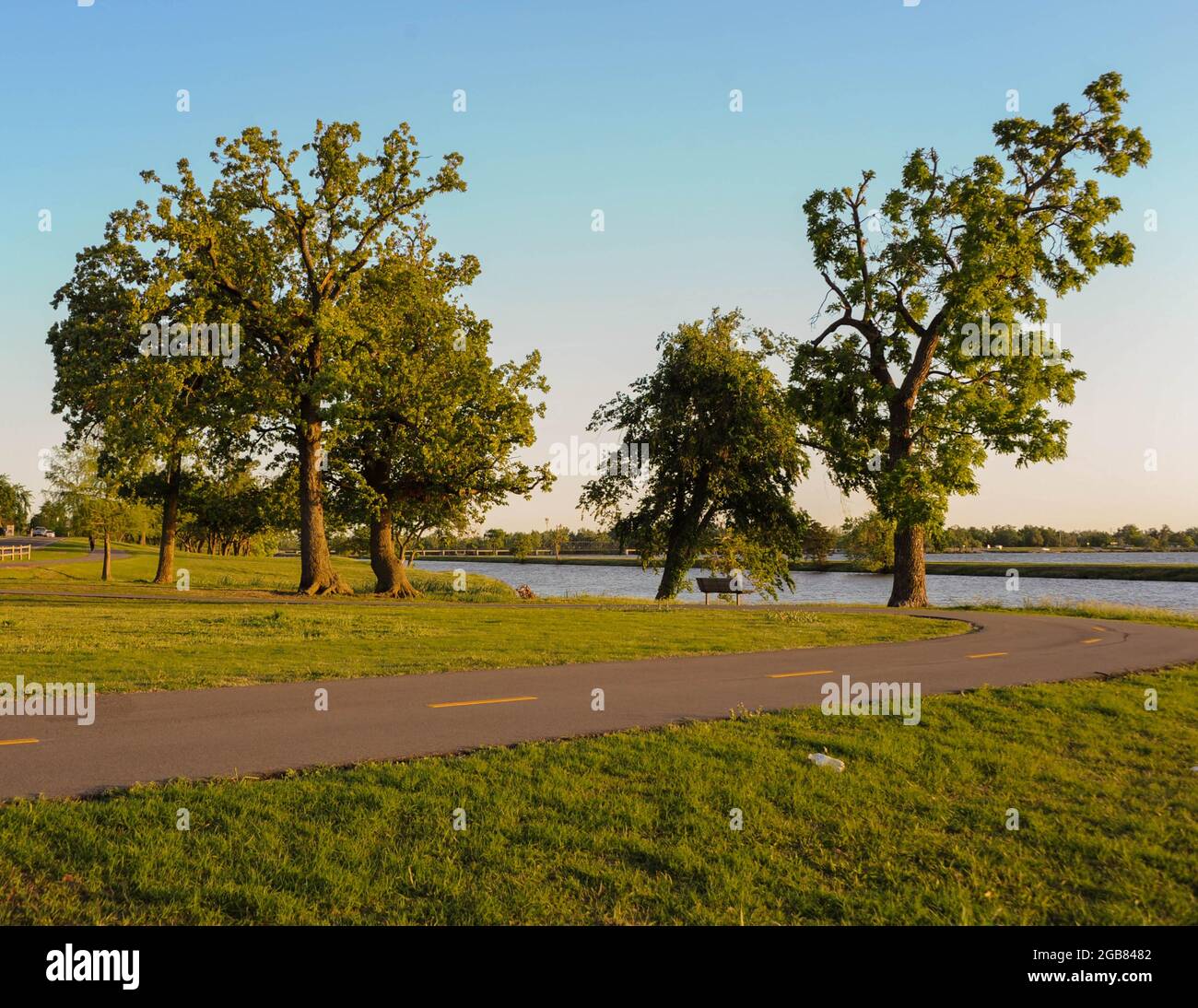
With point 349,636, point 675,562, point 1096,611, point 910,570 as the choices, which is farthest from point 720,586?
point 349,636

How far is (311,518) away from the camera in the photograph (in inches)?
1163

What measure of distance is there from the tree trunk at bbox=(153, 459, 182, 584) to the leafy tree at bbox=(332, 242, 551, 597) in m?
9.36

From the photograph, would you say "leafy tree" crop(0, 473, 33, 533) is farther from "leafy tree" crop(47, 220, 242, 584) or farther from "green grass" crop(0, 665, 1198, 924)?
"green grass" crop(0, 665, 1198, 924)

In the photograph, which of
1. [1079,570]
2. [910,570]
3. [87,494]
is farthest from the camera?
[1079,570]

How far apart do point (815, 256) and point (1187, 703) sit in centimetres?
2242

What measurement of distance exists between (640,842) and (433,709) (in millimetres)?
4842

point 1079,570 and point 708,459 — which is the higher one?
point 708,459

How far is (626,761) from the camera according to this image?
294 inches

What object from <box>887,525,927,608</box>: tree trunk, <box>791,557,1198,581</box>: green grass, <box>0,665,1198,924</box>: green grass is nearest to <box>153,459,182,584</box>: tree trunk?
<box>887,525,927,608</box>: tree trunk

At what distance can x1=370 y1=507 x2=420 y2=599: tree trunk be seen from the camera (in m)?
33.0

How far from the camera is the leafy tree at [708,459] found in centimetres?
3173

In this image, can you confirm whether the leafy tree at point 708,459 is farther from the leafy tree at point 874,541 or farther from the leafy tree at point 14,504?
the leafy tree at point 14,504

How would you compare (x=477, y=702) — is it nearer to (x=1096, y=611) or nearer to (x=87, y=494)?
(x=1096, y=611)

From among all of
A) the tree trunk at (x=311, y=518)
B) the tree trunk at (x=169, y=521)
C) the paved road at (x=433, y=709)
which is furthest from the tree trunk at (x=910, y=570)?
the tree trunk at (x=169, y=521)
